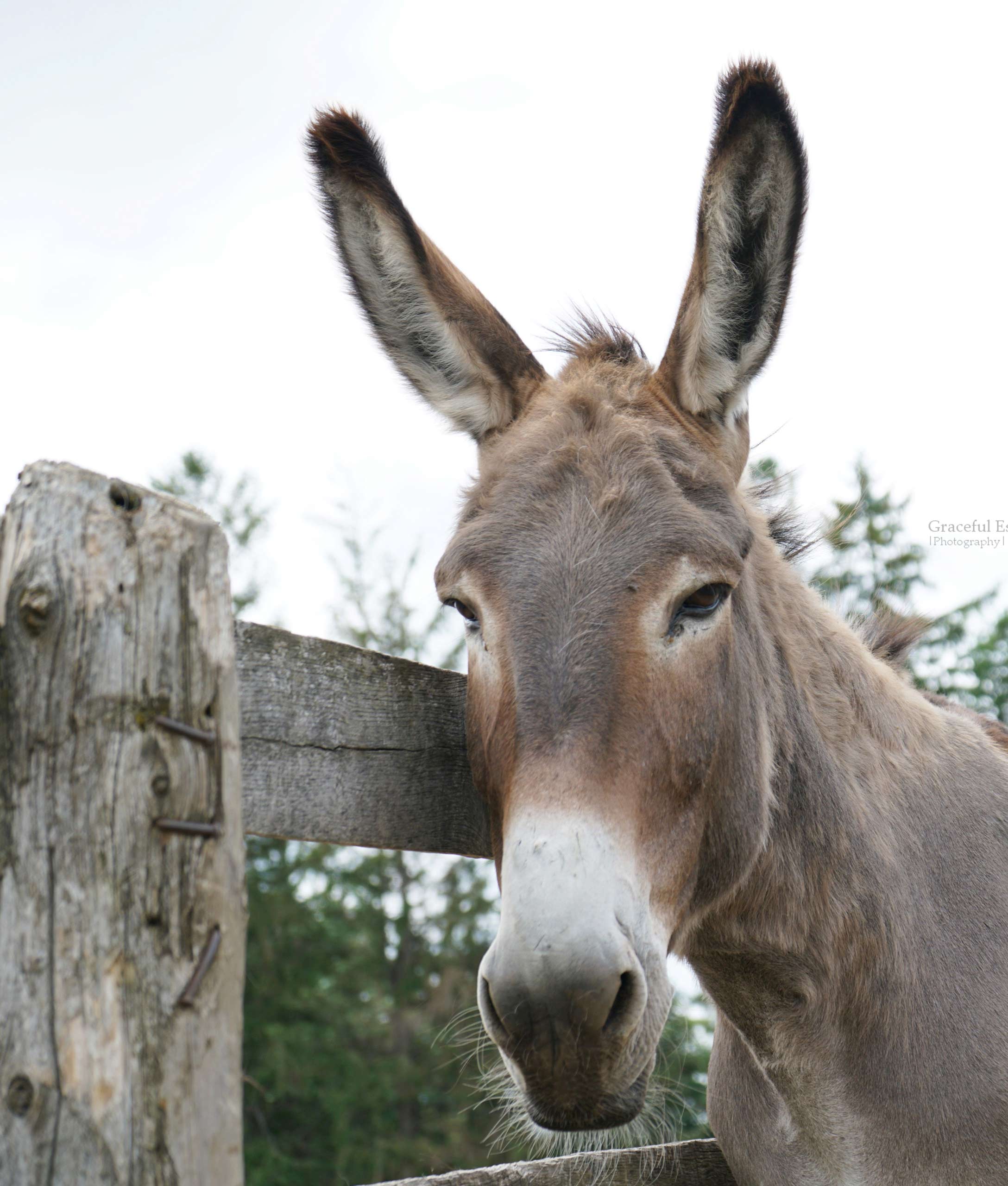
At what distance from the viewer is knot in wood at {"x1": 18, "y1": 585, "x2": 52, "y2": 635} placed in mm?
1216

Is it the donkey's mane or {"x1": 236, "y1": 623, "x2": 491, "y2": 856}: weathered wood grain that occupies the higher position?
the donkey's mane

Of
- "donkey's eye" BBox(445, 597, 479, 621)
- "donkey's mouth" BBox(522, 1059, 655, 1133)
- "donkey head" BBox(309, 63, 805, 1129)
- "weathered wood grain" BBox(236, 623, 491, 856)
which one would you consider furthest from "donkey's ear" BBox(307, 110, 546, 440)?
"donkey's mouth" BBox(522, 1059, 655, 1133)

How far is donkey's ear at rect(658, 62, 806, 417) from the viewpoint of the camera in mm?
2574

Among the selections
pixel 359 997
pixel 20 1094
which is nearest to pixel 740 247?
pixel 20 1094

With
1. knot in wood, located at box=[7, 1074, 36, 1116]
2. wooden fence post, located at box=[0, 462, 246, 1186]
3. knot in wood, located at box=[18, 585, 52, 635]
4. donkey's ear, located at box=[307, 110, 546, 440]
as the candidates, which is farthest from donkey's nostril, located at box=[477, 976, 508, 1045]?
donkey's ear, located at box=[307, 110, 546, 440]

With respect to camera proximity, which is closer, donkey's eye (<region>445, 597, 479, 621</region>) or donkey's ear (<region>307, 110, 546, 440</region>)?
donkey's eye (<region>445, 597, 479, 621</region>)

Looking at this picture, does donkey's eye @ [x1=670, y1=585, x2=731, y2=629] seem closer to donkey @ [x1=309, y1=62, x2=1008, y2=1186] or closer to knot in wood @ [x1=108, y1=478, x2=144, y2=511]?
donkey @ [x1=309, y1=62, x2=1008, y2=1186]

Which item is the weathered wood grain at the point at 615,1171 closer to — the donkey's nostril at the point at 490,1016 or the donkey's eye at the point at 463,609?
the donkey's nostril at the point at 490,1016

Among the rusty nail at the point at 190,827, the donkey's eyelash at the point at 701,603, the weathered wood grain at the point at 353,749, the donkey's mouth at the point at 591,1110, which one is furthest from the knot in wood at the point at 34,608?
the donkey's eyelash at the point at 701,603

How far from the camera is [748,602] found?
2.67m

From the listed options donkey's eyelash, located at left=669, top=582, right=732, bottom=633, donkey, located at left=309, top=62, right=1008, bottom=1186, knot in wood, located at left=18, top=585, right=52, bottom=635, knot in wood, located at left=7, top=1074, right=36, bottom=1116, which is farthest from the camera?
donkey's eyelash, located at left=669, top=582, right=732, bottom=633

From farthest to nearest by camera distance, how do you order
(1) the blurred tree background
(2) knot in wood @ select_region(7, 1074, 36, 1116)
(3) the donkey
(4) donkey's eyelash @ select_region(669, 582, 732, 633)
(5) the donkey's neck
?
(1) the blurred tree background, (5) the donkey's neck, (4) donkey's eyelash @ select_region(669, 582, 732, 633), (3) the donkey, (2) knot in wood @ select_region(7, 1074, 36, 1116)

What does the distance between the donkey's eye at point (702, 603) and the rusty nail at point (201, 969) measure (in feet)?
4.40

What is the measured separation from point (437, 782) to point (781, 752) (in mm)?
897
